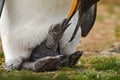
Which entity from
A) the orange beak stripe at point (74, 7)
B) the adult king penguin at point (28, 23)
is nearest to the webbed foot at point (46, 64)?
the adult king penguin at point (28, 23)

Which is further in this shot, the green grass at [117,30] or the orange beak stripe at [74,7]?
the green grass at [117,30]

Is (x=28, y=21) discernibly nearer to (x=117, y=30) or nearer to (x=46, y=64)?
(x=46, y=64)

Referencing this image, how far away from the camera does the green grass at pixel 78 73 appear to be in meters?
6.79

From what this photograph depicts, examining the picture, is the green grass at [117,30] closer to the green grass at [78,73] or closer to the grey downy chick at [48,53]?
the green grass at [78,73]

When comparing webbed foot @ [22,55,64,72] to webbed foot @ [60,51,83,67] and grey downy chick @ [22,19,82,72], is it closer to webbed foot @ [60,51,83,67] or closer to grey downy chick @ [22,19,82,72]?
grey downy chick @ [22,19,82,72]

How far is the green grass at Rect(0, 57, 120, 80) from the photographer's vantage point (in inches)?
267

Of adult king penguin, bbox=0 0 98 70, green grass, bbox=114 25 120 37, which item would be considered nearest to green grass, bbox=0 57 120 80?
adult king penguin, bbox=0 0 98 70

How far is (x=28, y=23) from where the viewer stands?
7.42m

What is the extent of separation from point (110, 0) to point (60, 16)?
44.1 feet

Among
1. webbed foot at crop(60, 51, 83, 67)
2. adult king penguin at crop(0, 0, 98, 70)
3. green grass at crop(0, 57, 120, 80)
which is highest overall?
adult king penguin at crop(0, 0, 98, 70)

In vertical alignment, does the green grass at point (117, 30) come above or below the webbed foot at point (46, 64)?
below

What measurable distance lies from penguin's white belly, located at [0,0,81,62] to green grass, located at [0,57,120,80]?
43 centimetres

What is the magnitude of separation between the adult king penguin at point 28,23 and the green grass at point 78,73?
0.37 m

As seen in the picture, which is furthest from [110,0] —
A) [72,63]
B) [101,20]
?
[72,63]
